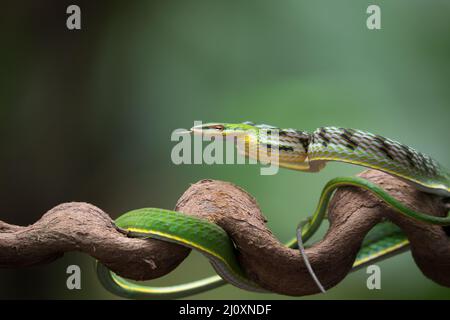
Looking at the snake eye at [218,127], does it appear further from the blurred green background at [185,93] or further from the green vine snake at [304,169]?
the blurred green background at [185,93]

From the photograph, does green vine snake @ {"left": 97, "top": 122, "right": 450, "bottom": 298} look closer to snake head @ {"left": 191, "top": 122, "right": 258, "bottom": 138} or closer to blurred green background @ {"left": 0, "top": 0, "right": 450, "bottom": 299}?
snake head @ {"left": 191, "top": 122, "right": 258, "bottom": 138}

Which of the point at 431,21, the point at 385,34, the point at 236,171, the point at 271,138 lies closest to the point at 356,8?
the point at 385,34

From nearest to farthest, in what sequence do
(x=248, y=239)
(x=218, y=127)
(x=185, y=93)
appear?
(x=248, y=239), (x=218, y=127), (x=185, y=93)

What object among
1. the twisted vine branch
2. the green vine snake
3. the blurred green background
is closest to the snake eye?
the green vine snake

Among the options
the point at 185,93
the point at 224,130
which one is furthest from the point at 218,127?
the point at 185,93

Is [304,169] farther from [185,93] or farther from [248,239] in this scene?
[185,93]
